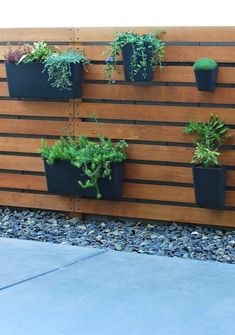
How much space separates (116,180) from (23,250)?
1.08m

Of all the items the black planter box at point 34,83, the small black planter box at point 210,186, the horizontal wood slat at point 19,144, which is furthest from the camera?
the horizontal wood slat at point 19,144

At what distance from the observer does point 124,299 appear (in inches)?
166

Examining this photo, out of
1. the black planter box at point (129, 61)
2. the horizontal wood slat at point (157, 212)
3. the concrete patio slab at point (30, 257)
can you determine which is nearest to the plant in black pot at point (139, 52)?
the black planter box at point (129, 61)

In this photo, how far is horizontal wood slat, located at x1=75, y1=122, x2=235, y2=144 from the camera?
5961 mm

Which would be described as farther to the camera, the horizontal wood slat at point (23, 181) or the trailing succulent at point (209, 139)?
the horizontal wood slat at point (23, 181)

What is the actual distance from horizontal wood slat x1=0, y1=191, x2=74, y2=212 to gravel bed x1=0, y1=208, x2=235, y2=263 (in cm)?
8

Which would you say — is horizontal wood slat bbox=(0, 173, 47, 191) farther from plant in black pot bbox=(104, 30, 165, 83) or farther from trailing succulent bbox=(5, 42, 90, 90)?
plant in black pot bbox=(104, 30, 165, 83)

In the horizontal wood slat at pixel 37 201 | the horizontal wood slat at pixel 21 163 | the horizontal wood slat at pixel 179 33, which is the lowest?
the horizontal wood slat at pixel 37 201

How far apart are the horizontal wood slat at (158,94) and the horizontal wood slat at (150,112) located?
0.06 metres

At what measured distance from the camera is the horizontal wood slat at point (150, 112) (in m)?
5.81

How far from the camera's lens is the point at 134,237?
19.3 ft

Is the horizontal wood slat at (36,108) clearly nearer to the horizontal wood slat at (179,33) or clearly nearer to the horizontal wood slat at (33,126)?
the horizontal wood slat at (33,126)

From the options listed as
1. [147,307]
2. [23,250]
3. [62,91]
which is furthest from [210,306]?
[62,91]

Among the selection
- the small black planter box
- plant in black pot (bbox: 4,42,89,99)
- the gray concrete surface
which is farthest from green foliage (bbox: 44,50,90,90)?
the gray concrete surface
